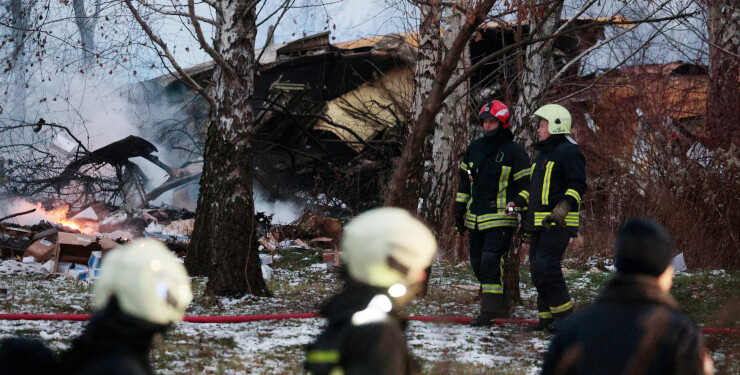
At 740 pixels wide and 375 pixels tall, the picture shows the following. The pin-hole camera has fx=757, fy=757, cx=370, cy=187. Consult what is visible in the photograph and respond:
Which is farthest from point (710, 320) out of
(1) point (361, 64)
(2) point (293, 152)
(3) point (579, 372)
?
(1) point (361, 64)

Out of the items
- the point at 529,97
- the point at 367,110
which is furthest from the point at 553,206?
the point at 367,110

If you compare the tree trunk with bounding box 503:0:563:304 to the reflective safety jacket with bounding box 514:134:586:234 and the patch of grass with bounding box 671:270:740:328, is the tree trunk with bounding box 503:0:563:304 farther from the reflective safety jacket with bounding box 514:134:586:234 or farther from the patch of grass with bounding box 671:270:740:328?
the patch of grass with bounding box 671:270:740:328

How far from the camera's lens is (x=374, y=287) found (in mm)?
2293

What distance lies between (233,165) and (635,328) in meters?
5.43

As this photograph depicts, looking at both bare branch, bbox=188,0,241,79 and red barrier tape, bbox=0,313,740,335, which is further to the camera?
bare branch, bbox=188,0,241,79

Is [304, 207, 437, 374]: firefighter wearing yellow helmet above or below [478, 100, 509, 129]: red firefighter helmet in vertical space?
below

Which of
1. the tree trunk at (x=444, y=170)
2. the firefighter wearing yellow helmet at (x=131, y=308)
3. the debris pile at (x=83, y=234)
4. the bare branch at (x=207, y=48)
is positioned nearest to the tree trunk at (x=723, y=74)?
the tree trunk at (x=444, y=170)

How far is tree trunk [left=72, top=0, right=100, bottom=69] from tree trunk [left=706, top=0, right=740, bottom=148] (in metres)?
9.62

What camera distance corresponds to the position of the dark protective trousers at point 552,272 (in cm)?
Answer: 582

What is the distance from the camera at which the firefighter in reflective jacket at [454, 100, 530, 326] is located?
6.14 m

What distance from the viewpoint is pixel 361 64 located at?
1902cm

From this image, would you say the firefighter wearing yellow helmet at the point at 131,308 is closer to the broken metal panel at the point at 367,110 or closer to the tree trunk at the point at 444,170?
the tree trunk at the point at 444,170

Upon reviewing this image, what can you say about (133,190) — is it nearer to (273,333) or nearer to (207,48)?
(207,48)

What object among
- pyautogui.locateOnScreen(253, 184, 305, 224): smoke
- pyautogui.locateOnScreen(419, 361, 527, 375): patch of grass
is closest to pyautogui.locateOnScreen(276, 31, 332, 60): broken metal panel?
pyautogui.locateOnScreen(253, 184, 305, 224): smoke
